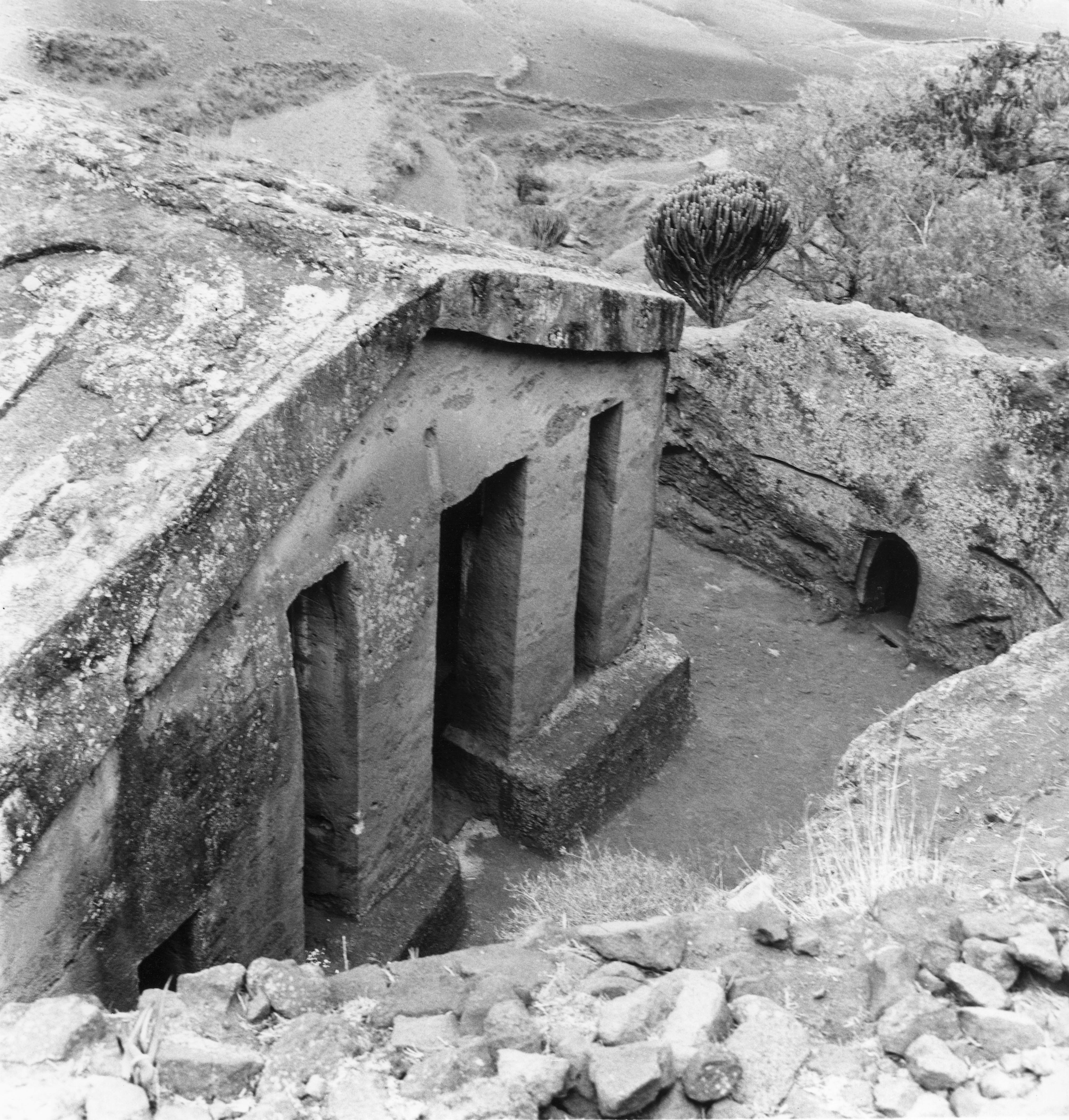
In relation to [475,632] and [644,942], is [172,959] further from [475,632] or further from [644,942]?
[475,632]

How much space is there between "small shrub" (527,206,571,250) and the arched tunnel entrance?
11092 millimetres

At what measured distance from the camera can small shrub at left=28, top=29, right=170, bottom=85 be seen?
45.0 ft

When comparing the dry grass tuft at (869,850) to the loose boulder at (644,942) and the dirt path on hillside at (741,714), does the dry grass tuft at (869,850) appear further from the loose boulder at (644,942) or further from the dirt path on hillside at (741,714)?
the dirt path on hillside at (741,714)

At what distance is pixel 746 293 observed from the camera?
15.2 m

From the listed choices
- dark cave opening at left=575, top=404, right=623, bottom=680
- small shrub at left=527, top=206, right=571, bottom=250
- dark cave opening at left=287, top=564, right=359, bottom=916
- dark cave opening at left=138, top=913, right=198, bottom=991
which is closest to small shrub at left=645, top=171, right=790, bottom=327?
small shrub at left=527, top=206, right=571, bottom=250

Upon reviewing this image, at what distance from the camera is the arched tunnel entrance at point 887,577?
8336 millimetres

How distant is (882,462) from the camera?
7961 millimetres

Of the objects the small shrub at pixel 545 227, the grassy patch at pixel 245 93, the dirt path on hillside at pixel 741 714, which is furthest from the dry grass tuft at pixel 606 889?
the small shrub at pixel 545 227

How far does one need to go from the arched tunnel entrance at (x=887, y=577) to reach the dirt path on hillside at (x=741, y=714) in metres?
0.25

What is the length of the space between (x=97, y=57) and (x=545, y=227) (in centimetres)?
704

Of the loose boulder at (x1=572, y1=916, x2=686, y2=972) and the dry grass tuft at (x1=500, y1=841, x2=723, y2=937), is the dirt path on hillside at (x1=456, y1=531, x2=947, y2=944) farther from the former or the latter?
the loose boulder at (x1=572, y1=916, x2=686, y2=972)

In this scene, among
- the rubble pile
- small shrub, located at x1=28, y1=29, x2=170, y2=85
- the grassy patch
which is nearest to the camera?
the rubble pile

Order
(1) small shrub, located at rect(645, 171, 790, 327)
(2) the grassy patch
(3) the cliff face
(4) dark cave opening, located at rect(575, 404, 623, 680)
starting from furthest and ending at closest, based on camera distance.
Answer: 1. (2) the grassy patch
2. (1) small shrub, located at rect(645, 171, 790, 327)
3. (3) the cliff face
4. (4) dark cave opening, located at rect(575, 404, 623, 680)

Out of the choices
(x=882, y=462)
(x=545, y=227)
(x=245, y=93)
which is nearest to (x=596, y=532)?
(x=882, y=462)
